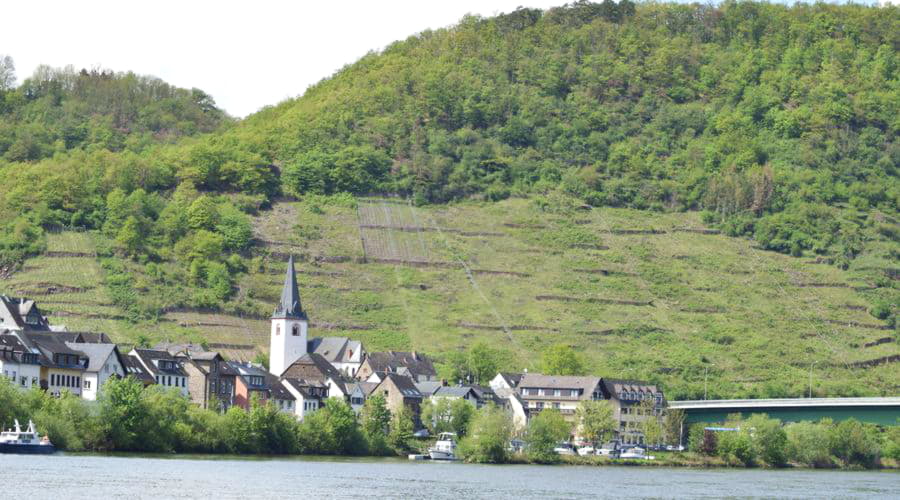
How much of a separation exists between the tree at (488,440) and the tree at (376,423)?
5.89 m

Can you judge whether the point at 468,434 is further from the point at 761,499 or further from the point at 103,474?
the point at 103,474

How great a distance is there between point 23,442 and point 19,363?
2036cm

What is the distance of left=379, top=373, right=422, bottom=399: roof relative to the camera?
145 meters

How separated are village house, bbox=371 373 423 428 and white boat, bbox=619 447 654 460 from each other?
55.0 feet

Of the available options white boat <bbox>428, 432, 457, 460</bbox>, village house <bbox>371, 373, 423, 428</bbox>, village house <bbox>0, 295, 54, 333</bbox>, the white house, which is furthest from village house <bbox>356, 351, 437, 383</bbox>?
the white house

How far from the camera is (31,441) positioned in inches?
3772

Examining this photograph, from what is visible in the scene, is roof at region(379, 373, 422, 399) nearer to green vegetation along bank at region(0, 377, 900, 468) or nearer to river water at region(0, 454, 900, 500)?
green vegetation along bank at region(0, 377, 900, 468)

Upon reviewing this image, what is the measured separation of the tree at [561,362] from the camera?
16788 centimetres

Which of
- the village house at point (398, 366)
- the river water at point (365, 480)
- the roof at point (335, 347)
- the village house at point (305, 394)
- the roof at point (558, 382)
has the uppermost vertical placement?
the roof at point (335, 347)

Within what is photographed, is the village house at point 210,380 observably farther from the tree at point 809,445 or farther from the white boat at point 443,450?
the tree at point 809,445

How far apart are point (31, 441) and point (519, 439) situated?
153 ft

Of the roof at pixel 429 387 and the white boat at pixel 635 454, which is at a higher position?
the roof at pixel 429 387

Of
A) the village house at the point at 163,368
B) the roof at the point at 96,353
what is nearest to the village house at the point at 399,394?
the village house at the point at 163,368

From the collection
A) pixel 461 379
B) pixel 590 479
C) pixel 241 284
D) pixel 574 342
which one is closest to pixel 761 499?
pixel 590 479
